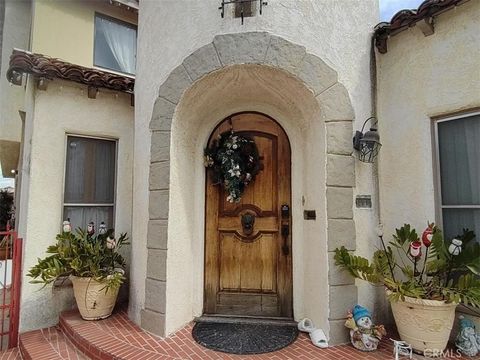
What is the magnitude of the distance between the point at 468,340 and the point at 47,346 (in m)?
5.03

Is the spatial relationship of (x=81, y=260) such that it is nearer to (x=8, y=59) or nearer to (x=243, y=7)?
(x=243, y=7)

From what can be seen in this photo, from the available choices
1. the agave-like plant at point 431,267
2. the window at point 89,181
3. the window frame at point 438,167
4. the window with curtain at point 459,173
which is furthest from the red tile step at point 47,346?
the window with curtain at point 459,173

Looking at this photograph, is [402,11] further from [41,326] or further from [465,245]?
[41,326]

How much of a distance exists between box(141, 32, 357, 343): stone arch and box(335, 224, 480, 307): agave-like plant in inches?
11.8

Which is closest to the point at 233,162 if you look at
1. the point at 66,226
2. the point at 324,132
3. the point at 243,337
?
the point at 324,132

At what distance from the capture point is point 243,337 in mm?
3779

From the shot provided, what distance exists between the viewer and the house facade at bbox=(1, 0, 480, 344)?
3.72 metres

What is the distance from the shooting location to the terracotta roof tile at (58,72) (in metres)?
4.38

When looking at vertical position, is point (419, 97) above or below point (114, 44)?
below

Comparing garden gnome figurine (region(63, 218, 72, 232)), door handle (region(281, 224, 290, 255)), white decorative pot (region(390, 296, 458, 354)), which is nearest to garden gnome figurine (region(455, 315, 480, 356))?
white decorative pot (region(390, 296, 458, 354))

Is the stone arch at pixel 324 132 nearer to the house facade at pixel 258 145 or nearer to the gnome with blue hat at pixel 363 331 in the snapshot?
the house facade at pixel 258 145

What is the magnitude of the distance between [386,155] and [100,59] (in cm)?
679

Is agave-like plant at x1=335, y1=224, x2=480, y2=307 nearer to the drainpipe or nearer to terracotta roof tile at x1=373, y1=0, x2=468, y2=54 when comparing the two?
the drainpipe

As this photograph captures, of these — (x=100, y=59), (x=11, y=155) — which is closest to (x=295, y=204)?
(x=100, y=59)
